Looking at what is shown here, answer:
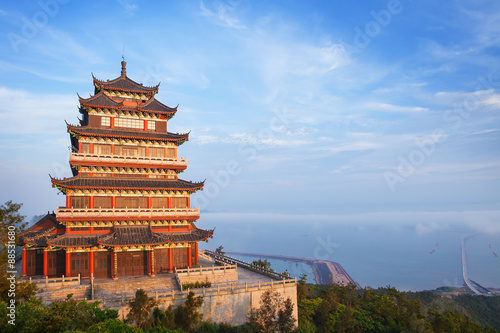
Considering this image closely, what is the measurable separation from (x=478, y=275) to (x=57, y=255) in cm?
11891

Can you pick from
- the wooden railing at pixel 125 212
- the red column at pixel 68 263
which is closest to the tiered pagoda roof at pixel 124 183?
the wooden railing at pixel 125 212

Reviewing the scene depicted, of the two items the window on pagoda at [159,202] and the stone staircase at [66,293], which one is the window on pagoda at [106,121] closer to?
the window on pagoda at [159,202]

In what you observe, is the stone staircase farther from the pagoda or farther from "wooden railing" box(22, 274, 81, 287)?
the pagoda

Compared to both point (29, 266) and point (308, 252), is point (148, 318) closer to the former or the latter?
point (29, 266)

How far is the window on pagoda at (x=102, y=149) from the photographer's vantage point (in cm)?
3008

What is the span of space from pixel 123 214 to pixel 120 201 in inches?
51.6

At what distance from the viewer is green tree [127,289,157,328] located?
19703 millimetres

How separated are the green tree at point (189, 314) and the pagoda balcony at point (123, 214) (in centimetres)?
908

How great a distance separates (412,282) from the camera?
103 metres

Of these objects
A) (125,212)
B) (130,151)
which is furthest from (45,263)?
(130,151)

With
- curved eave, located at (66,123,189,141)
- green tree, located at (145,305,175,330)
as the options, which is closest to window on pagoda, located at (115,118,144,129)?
curved eave, located at (66,123,189,141)

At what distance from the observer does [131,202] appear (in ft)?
96.3

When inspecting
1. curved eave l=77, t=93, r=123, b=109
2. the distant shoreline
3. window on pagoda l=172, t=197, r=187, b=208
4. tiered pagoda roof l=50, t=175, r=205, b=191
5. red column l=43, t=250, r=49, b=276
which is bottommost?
the distant shoreline

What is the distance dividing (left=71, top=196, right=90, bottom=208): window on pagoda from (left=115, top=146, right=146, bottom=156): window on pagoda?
484cm
